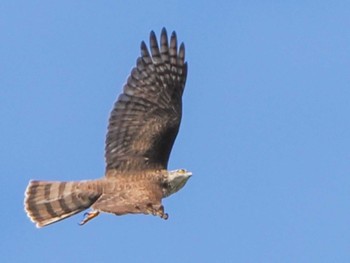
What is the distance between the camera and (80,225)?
19094 millimetres

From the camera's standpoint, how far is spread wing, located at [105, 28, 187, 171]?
63.6 feet

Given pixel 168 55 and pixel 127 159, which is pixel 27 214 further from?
pixel 168 55

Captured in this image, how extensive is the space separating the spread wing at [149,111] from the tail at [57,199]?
2.07ft

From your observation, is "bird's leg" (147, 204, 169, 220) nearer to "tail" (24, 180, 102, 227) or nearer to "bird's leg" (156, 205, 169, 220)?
"bird's leg" (156, 205, 169, 220)

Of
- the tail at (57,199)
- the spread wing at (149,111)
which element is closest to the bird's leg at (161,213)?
the tail at (57,199)

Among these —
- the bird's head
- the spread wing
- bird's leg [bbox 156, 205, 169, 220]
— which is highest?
the spread wing

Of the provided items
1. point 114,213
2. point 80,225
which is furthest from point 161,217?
point 80,225

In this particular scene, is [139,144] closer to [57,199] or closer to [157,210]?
[57,199]

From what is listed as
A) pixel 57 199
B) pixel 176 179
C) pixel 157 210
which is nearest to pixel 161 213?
pixel 157 210

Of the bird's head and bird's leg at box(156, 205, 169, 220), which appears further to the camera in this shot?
the bird's head

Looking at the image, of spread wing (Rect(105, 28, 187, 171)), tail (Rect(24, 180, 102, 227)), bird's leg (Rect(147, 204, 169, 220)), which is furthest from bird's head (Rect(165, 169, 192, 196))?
bird's leg (Rect(147, 204, 169, 220))

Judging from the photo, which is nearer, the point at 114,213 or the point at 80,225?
the point at 114,213

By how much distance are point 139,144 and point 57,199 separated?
4.74ft

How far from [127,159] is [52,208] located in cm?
129
